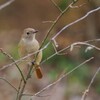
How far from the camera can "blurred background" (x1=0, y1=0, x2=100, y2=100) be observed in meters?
8.72

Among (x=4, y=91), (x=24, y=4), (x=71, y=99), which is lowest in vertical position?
(x=71, y=99)

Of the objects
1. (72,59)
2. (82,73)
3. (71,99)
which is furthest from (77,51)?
(71,99)

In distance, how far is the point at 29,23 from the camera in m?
11.3

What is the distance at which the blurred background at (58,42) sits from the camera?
8719 mm

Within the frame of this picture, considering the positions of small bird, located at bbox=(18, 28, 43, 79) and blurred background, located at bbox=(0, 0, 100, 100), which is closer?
small bird, located at bbox=(18, 28, 43, 79)

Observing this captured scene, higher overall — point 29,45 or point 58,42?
point 29,45

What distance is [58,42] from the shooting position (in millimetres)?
9188

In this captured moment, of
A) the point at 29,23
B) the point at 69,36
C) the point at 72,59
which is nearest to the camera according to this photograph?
the point at 72,59

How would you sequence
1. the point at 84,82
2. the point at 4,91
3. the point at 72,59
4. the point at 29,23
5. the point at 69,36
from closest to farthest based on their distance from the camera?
1. the point at 4,91
2. the point at 84,82
3. the point at 72,59
4. the point at 69,36
5. the point at 29,23

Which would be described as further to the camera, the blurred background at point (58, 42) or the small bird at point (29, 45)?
the blurred background at point (58, 42)

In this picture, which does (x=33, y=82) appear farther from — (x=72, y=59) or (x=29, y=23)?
(x=29, y=23)

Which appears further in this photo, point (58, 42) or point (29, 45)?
point (58, 42)

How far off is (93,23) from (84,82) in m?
1.92

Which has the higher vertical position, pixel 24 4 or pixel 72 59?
pixel 24 4
